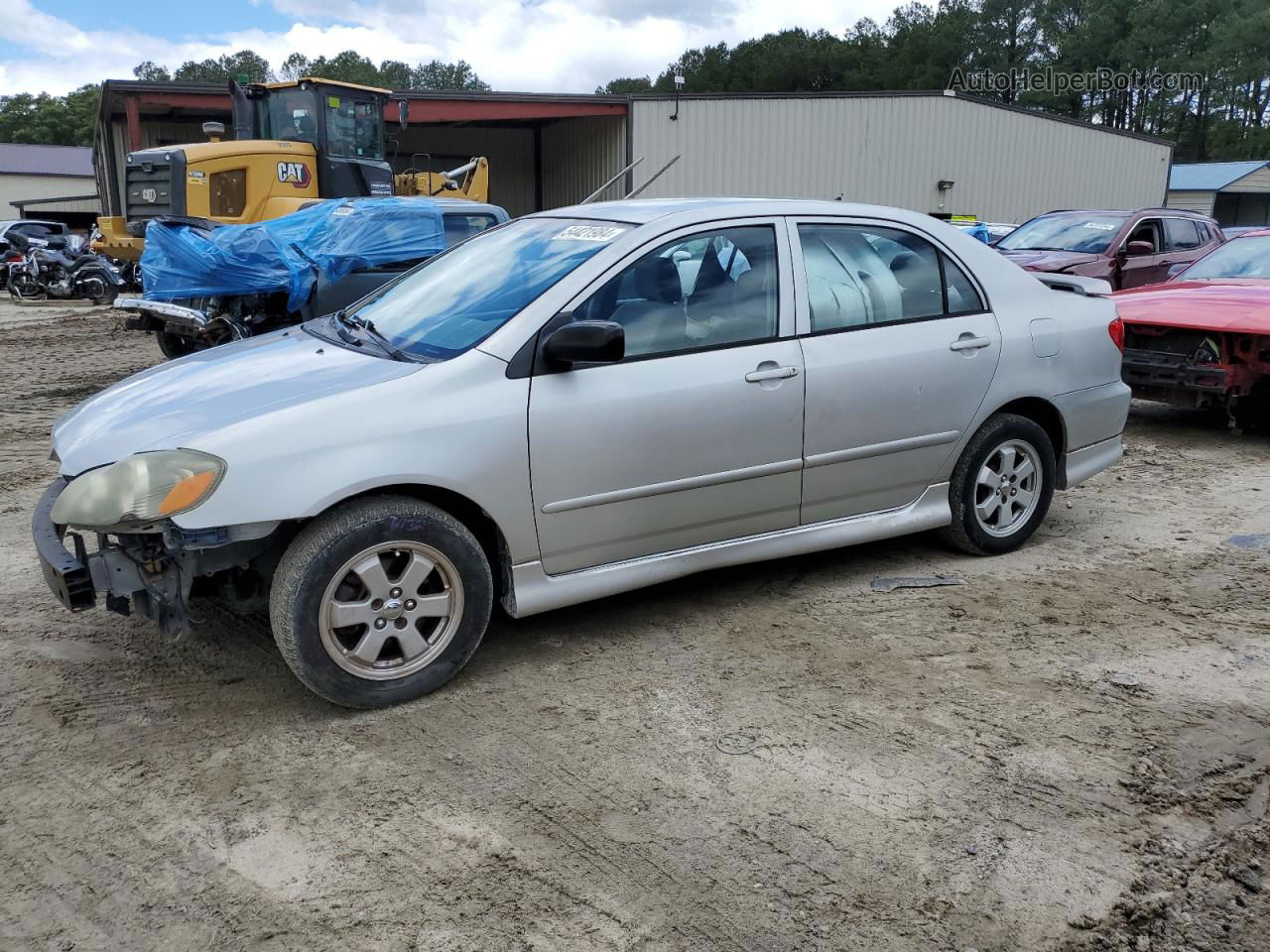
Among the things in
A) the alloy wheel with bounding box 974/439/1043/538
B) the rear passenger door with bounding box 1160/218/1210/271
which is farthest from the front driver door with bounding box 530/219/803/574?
the rear passenger door with bounding box 1160/218/1210/271

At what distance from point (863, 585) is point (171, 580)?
9.58ft

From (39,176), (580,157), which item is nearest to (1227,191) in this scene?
(580,157)

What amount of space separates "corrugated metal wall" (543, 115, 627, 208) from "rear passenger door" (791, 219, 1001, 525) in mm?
20101

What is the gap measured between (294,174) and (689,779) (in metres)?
12.7

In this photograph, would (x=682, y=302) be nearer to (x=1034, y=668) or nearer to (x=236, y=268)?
(x=1034, y=668)

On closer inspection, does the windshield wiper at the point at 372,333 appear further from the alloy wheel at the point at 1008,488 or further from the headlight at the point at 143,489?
the alloy wheel at the point at 1008,488

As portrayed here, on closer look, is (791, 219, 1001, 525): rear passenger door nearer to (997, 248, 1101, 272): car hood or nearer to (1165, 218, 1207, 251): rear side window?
(997, 248, 1101, 272): car hood

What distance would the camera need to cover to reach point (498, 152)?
30.6 metres

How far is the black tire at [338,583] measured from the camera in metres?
3.39

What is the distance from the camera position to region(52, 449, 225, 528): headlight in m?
3.26

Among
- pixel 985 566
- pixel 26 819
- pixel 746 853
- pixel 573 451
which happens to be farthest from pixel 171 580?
pixel 985 566

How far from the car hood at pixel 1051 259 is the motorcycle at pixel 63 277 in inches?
662

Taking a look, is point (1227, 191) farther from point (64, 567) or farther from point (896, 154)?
point (64, 567)

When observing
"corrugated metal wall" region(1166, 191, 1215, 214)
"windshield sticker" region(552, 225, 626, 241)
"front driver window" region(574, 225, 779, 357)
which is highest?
"corrugated metal wall" region(1166, 191, 1215, 214)
